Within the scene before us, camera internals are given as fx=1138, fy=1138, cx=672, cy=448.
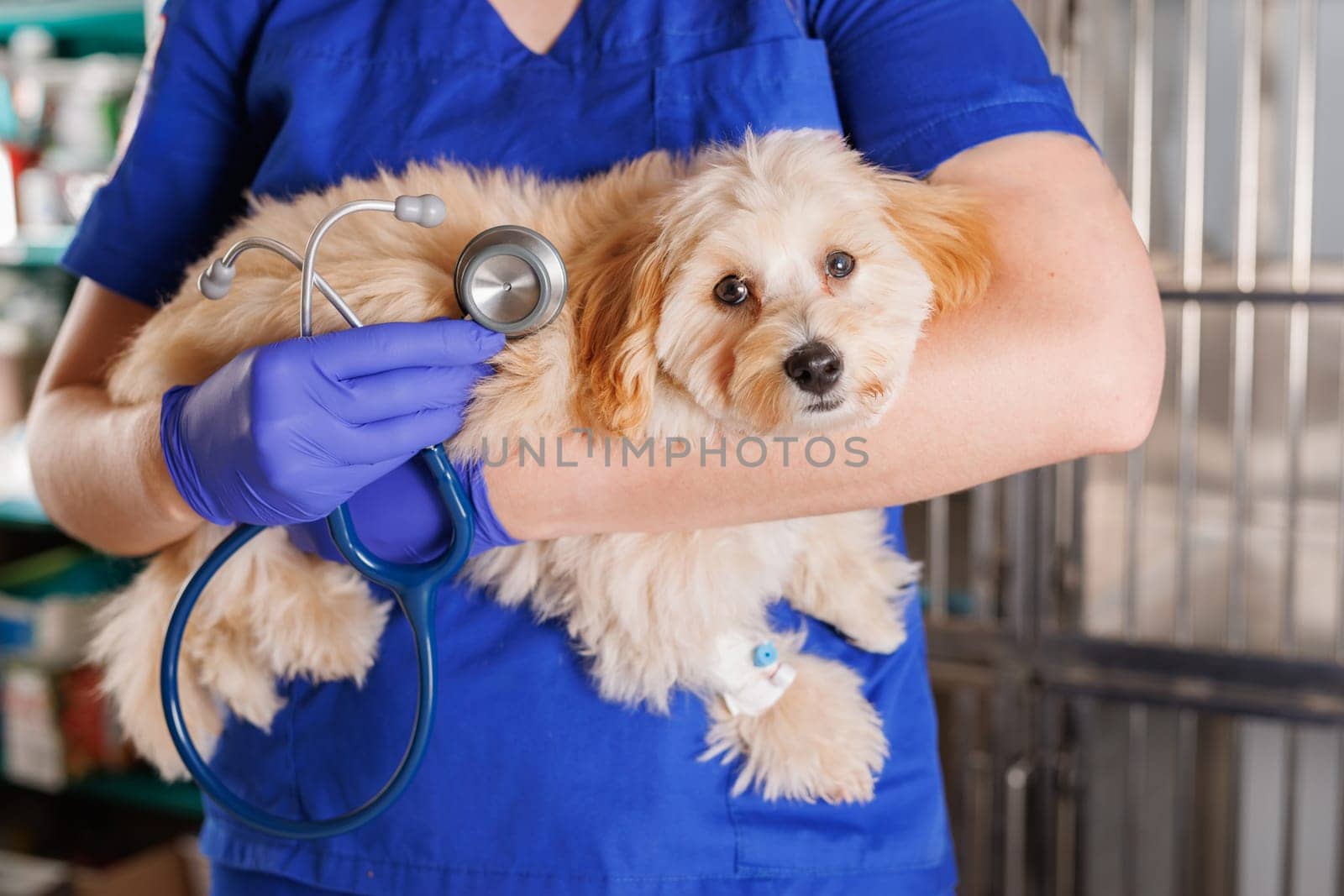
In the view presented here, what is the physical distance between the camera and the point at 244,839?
1.00 m

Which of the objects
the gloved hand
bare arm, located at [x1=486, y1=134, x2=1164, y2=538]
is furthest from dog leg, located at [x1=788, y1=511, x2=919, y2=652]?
the gloved hand

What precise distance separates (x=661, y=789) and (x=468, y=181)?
1.66 feet

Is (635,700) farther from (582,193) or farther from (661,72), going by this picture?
(661,72)

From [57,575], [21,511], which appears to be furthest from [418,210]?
[57,575]

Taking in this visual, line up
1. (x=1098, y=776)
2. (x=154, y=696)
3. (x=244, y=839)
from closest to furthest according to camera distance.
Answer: (x=244, y=839), (x=154, y=696), (x=1098, y=776)

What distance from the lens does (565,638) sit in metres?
0.96

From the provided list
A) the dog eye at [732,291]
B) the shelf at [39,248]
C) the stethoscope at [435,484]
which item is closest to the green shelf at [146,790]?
the shelf at [39,248]

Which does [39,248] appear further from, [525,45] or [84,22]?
[525,45]

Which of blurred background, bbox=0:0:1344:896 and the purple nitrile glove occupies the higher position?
the purple nitrile glove

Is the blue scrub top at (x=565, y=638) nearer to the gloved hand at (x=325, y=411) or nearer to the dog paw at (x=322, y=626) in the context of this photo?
the dog paw at (x=322, y=626)

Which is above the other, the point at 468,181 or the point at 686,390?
the point at 468,181

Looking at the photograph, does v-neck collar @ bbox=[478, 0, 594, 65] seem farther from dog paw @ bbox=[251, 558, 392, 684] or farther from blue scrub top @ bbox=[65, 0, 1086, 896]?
dog paw @ bbox=[251, 558, 392, 684]

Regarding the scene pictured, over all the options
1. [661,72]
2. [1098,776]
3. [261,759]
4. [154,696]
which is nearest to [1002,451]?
[661,72]

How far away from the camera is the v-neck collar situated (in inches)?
38.9
